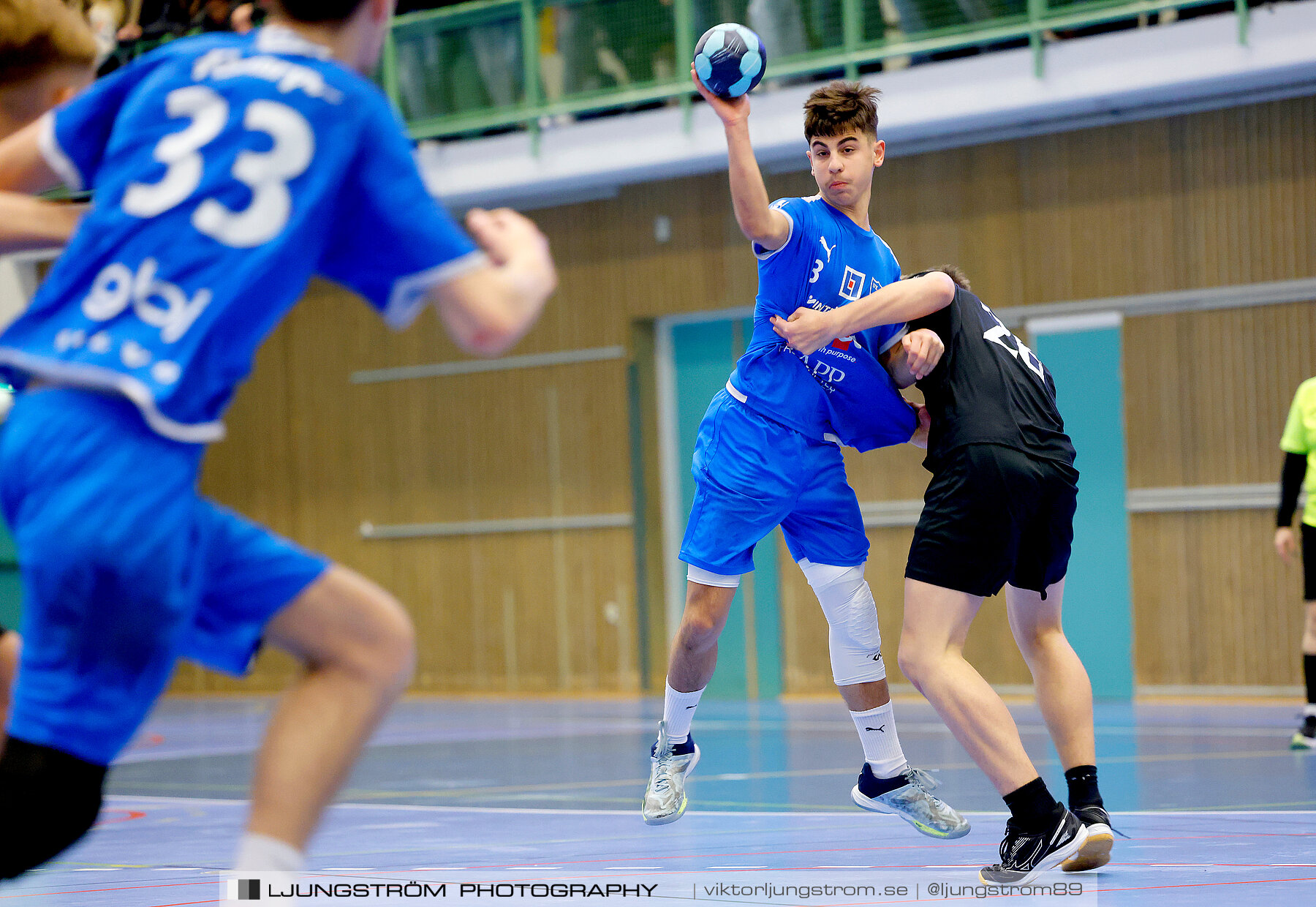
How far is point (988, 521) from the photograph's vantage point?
389 centimetres

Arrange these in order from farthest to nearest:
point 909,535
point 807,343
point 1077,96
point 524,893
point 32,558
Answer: point 909,535, point 1077,96, point 807,343, point 524,893, point 32,558

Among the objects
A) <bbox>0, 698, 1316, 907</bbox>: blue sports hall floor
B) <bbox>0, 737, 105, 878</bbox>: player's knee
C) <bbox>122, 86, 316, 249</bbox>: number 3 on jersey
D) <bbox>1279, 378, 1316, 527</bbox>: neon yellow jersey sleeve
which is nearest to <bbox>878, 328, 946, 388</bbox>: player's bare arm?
<bbox>0, 698, 1316, 907</bbox>: blue sports hall floor

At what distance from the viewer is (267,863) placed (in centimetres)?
204

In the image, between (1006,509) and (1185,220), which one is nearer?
(1006,509)

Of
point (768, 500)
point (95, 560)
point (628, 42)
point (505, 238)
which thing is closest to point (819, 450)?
point (768, 500)

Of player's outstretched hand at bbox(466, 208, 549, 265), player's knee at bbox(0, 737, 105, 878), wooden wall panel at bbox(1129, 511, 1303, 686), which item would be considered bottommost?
wooden wall panel at bbox(1129, 511, 1303, 686)

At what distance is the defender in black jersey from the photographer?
12.5 feet

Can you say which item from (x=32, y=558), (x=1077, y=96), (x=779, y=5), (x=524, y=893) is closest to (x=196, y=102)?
(x=32, y=558)

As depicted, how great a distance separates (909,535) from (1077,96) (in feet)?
11.5

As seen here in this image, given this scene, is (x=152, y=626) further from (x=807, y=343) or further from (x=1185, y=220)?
(x=1185, y=220)

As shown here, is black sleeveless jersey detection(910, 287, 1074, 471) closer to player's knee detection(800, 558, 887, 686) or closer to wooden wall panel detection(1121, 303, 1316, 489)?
player's knee detection(800, 558, 887, 686)

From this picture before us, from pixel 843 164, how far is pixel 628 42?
857cm

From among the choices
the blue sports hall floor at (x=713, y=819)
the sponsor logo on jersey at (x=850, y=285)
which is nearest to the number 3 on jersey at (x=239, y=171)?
the blue sports hall floor at (x=713, y=819)

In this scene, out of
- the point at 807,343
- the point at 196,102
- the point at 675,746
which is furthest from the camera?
the point at 675,746
